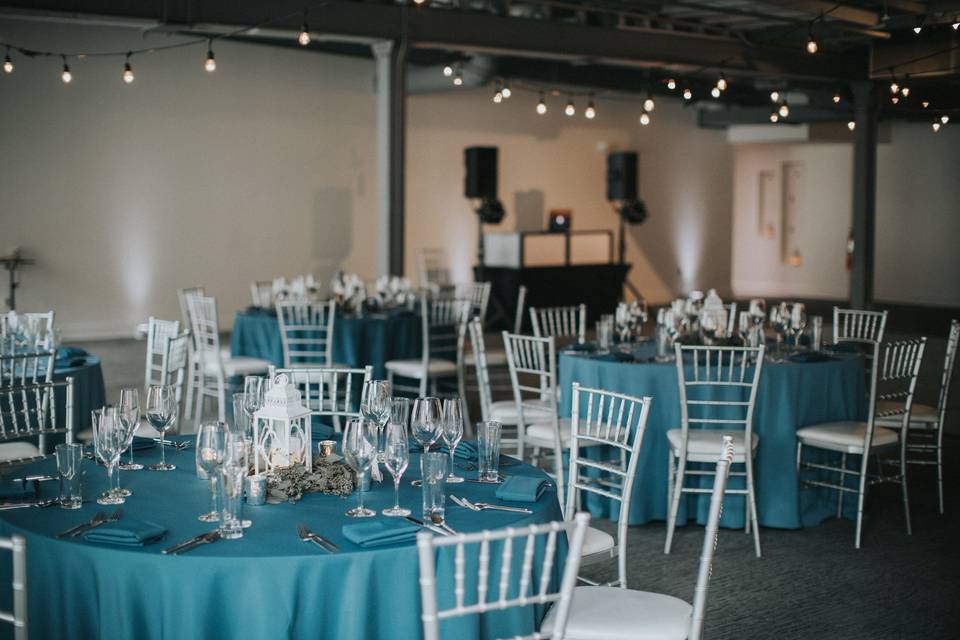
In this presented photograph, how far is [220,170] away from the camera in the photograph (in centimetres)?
1407

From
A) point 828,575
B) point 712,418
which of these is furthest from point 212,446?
point 712,418

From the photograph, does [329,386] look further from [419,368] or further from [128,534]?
[128,534]

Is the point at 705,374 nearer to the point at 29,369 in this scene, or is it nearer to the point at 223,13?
the point at 29,369

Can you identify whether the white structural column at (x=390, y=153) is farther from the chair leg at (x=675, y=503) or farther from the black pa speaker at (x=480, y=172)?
the chair leg at (x=675, y=503)

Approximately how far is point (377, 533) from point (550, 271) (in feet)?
41.5

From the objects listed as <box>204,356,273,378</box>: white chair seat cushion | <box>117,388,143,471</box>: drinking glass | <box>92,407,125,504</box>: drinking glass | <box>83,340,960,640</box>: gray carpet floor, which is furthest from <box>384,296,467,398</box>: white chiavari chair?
<box>92,407,125,504</box>: drinking glass

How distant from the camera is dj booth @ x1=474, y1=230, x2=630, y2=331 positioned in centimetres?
1509

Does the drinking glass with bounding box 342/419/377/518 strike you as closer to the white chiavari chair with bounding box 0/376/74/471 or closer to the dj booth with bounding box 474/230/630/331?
the white chiavari chair with bounding box 0/376/74/471

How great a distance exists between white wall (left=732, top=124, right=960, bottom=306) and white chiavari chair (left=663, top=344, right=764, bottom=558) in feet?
44.2

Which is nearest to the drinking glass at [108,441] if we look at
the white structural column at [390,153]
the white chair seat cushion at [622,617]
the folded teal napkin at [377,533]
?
the folded teal napkin at [377,533]

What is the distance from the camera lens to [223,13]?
9.52m

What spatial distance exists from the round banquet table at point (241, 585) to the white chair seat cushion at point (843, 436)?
299 centimetres

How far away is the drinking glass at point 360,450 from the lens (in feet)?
10.0

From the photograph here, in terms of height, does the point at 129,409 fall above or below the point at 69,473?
above
